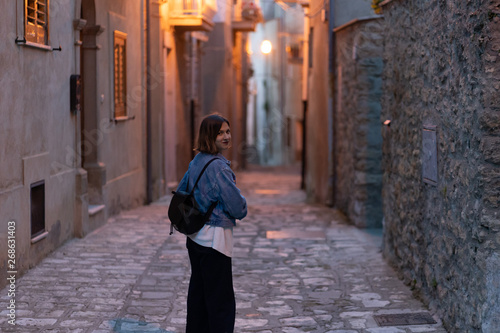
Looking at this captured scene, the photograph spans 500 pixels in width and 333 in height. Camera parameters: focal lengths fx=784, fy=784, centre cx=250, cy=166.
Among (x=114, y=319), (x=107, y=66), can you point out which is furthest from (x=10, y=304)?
(x=107, y=66)

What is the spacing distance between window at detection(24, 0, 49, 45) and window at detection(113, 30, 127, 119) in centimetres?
352

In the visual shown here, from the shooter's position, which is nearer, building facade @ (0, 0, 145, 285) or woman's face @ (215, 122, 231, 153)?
woman's face @ (215, 122, 231, 153)

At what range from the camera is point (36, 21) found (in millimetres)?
8211

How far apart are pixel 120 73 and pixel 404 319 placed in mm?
7843

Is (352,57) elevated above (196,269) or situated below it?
above

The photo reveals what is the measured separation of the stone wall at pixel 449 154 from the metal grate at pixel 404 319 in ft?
0.53

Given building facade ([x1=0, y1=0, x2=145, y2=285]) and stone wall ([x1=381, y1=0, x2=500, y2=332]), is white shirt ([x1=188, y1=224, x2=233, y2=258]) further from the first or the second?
building facade ([x1=0, y1=0, x2=145, y2=285])

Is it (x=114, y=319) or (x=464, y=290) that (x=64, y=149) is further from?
(x=464, y=290)

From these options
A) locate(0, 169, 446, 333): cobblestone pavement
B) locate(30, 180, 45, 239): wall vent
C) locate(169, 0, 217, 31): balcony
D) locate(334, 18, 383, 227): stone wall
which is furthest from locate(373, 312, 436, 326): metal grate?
locate(169, 0, 217, 31): balcony

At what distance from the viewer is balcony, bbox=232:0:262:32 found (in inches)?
1092

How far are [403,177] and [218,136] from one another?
10.2 ft

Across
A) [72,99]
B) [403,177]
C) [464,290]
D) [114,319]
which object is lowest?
[114,319]

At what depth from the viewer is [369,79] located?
11.4 meters

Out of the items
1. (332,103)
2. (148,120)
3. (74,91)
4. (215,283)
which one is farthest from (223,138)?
(148,120)
